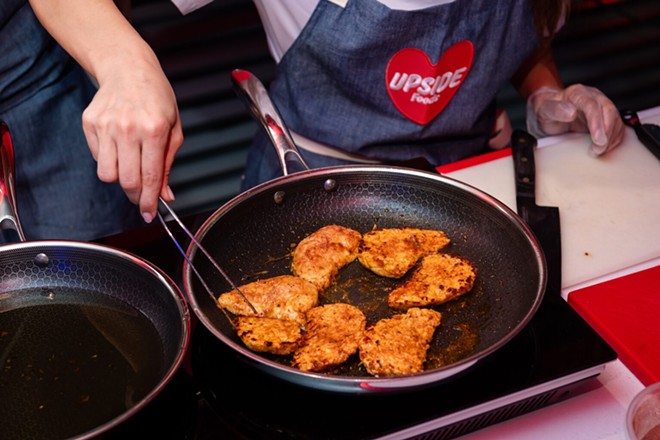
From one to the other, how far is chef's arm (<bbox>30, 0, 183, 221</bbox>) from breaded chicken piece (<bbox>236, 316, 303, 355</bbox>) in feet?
0.94

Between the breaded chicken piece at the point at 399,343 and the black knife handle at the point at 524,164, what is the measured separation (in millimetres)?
595

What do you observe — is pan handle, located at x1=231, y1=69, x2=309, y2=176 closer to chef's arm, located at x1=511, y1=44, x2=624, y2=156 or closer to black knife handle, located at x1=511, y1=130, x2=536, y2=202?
black knife handle, located at x1=511, y1=130, x2=536, y2=202

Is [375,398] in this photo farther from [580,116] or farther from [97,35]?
[580,116]

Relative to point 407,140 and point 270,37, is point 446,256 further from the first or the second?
point 270,37

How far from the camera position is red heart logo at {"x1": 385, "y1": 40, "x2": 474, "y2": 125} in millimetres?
1910

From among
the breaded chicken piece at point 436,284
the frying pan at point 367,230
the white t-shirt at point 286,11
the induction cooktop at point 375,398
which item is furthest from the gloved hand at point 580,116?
the induction cooktop at point 375,398

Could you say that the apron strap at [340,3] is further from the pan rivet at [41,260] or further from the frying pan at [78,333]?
the pan rivet at [41,260]

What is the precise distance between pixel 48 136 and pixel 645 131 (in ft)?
5.52

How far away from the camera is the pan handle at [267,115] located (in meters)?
1.59

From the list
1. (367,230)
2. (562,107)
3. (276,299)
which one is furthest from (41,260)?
(562,107)

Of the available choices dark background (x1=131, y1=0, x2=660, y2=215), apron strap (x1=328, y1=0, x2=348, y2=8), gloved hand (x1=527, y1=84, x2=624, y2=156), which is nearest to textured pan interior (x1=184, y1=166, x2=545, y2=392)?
apron strap (x1=328, y1=0, x2=348, y2=8)

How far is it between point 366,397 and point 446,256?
1.39 ft

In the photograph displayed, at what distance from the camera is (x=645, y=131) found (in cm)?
199

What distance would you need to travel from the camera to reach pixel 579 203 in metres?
1.79
